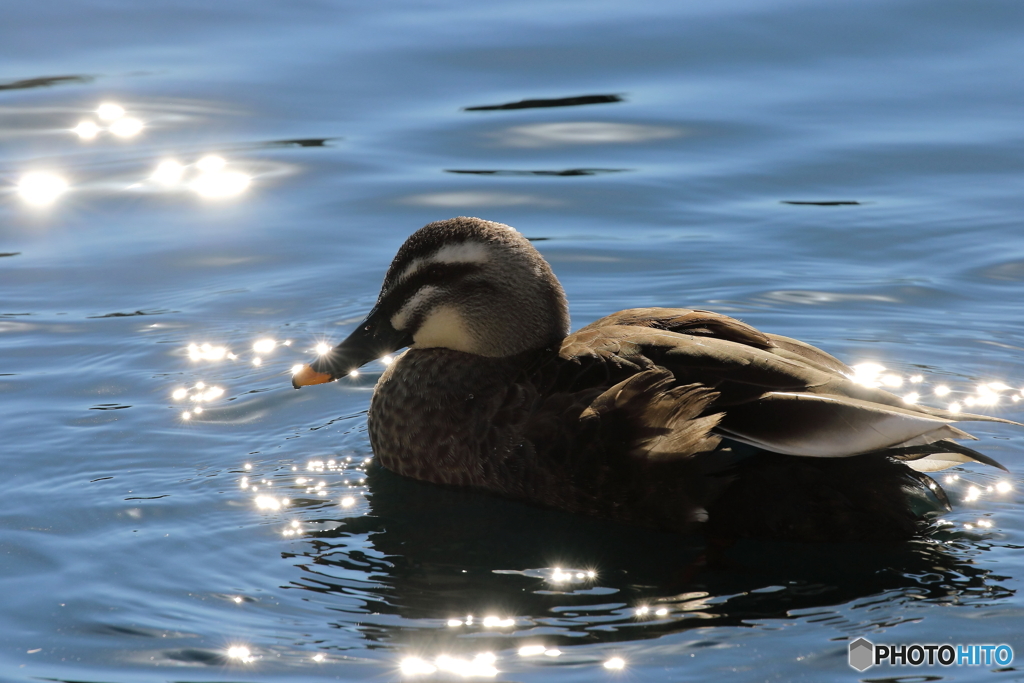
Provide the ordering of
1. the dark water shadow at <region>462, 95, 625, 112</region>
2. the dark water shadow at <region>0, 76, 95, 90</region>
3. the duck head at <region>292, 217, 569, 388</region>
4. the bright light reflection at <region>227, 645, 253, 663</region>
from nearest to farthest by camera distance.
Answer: the bright light reflection at <region>227, 645, 253, 663</region> < the duck head at <region>292, 217, 569, 388</region> < the dark water shadow at <region>462, 95, 625, 112</region> < the dark water shadow at <region>0, 76, 95, 90</region>

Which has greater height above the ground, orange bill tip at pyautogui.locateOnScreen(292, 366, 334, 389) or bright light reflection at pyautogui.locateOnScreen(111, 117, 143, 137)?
bright light reflection at pyautogui.locateOnScreen(111, 117, 143, 137)

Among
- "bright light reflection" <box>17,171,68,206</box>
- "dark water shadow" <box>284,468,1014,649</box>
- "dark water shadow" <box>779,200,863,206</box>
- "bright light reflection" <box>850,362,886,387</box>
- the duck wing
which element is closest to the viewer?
"dark water shadow" <box>284,468,1014,649</box>

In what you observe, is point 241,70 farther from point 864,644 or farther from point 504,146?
point 864,644

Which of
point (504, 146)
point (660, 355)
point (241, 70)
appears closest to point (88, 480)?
point (660, 355)

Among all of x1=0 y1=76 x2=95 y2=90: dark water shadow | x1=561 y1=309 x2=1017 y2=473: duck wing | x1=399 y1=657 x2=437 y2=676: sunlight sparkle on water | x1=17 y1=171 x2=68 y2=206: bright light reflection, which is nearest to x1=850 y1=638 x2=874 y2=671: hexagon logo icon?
x1=561 y1=309 x2=1017 y2=473: duck wing

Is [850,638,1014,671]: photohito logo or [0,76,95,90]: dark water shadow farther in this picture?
[0,76,95,90]: dark water shadow

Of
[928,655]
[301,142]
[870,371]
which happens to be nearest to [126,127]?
[301,142]

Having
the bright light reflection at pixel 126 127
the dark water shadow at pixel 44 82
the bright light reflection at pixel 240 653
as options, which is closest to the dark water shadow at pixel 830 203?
the bright light reflection at pixel 126 127

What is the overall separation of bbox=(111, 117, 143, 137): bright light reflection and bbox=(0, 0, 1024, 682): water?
0.11 meters

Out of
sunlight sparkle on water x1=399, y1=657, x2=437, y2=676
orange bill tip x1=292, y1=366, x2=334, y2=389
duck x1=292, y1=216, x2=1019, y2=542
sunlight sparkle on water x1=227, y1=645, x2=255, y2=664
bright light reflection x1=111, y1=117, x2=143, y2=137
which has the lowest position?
sunlight sparkle on water x1=399, y1=657, x2=437, y2=676

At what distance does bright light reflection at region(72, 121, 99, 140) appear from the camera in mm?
11945

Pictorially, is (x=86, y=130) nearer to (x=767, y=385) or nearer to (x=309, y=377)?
(x=309, y=377)

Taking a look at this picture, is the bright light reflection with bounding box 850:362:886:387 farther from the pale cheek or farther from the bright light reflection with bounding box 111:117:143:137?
the bright light reflection with bounding box 111:117:143:137

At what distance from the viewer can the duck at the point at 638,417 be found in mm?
5117
